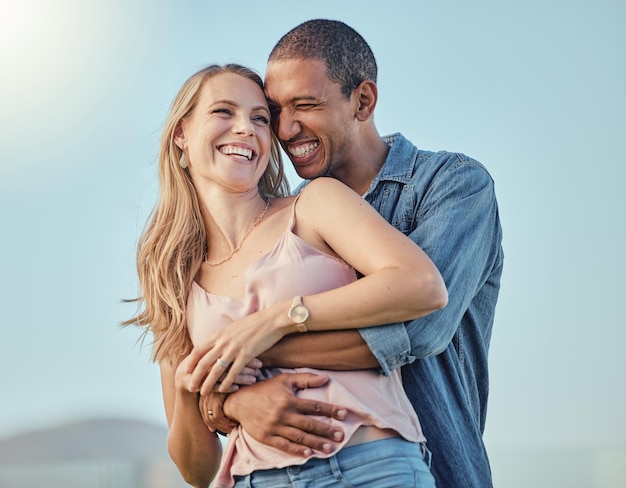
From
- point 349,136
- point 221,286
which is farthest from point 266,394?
point 349,136

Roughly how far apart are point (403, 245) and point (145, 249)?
76 centimetres

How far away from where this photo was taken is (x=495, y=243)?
2.34m

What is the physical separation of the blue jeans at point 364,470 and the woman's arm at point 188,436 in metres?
0.34

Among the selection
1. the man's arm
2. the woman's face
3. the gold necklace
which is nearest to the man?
the man's arm

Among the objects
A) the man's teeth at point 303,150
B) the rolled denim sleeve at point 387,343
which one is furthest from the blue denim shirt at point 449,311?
the man's teeth at point 303,150

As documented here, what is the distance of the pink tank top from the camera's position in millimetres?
1833

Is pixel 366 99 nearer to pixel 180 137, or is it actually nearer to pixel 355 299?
pixel 180 137

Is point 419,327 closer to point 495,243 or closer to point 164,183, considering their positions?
point 495,243

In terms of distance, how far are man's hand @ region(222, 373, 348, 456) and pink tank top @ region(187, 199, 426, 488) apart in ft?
0.06

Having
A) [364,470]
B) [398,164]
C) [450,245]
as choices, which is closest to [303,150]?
[398,164]

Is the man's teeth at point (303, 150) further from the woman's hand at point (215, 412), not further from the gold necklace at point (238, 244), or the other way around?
the woman's hand at point (215, 412)

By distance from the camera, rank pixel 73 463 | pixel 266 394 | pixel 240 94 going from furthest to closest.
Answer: pixel 73 463 < pixel 240 94 < pixel 266 394

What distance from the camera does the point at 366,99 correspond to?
267cm

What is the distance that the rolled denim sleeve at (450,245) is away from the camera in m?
1.88
